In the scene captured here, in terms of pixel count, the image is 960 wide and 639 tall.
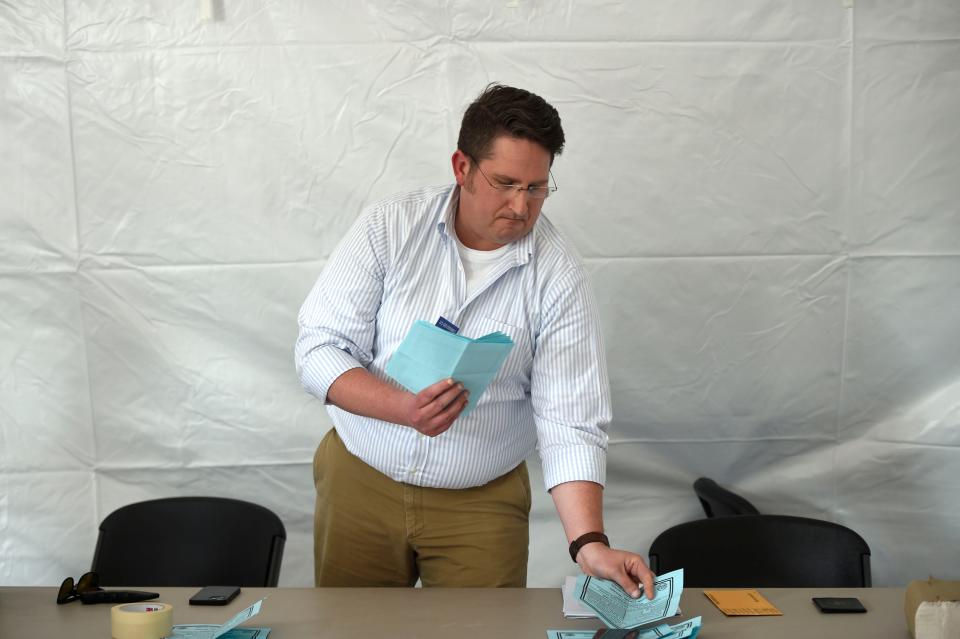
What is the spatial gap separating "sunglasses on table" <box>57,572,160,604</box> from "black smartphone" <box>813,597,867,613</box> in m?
1.28

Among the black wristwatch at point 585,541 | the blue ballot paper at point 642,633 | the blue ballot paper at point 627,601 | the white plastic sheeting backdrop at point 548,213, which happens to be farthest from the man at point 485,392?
the white plastic sheeting backdrop at point 548,213

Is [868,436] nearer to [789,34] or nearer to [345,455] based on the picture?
[789,34]

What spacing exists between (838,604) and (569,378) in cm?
69

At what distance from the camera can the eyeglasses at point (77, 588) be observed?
1873 mm

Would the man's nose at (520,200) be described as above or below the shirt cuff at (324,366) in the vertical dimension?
above

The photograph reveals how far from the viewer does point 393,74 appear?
2955 millimetres

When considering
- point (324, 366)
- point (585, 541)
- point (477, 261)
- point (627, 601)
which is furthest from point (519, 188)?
point (627, 601)

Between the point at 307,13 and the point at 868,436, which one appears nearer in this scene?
the point at 307,13

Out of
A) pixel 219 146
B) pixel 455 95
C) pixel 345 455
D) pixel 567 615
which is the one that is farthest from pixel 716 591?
pixel 219 146

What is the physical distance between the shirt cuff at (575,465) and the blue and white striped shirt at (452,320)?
49mm

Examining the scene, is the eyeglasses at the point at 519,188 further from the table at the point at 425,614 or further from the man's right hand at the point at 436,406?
the table at the point at 425,614

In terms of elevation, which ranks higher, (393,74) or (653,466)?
(393,74)

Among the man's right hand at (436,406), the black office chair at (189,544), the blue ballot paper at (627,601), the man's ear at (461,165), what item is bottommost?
the black office chair at (189,544)

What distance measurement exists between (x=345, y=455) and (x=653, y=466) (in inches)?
51.5
